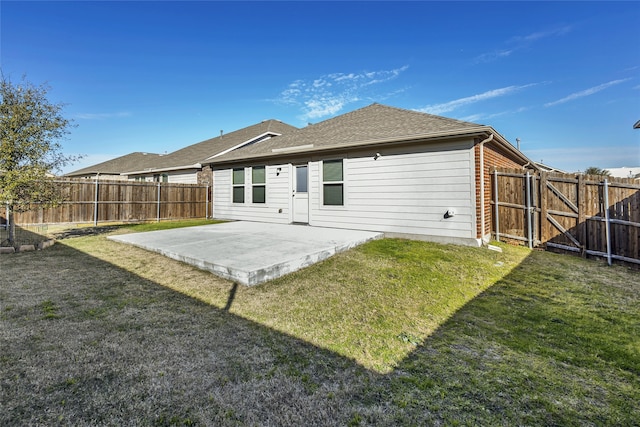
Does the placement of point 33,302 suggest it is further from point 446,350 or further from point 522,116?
point 522,116

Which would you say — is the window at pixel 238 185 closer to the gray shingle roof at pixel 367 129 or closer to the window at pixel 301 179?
the gray shingle roof at pixel 367 129

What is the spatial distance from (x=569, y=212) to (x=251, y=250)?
7.20 meters

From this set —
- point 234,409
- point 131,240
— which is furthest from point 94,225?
point 234,409

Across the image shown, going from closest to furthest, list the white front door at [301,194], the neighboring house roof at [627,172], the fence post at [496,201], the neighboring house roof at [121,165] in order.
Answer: the fence post at [496,201] → the white front door at [301,194] → the neighboring house roof at [121,165] → the neighboring house roof at [627,172]

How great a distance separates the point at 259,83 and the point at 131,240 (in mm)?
11275

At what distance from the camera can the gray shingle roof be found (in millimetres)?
6812

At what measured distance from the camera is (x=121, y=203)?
11.6 m

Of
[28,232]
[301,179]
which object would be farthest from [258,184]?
[28,232]

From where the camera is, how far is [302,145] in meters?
9.07

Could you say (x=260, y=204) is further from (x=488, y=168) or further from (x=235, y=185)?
(x=488, y=168)

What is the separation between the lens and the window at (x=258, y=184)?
1046 centimetres

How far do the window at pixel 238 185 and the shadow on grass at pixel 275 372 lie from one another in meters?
8.29

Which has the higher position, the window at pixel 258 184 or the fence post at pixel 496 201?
the window at pixel 258 184

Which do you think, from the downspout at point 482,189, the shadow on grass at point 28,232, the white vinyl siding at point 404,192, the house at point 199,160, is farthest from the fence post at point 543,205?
the shadow on grass at point 28,232
